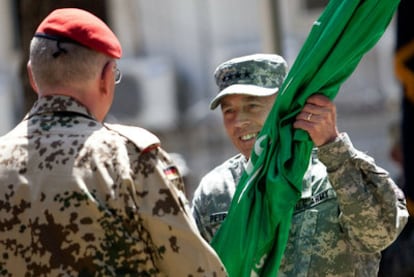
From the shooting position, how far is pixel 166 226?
4.50 m

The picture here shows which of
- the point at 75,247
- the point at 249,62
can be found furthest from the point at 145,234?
the point at 249,62

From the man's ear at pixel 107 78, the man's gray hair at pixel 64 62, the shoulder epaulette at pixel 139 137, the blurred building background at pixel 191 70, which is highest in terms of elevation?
the man's gray hair at pixel 64 62

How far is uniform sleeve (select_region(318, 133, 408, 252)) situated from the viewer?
5.15 meters

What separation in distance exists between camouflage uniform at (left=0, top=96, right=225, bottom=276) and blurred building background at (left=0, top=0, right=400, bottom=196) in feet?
32.5

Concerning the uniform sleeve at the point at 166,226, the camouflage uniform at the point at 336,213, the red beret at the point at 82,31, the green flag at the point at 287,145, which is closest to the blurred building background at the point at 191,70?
the camouflage uniform at the point at 336,213

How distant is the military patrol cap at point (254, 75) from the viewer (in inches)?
220

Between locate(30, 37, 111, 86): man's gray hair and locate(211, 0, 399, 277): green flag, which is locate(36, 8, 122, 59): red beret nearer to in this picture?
locate(30, 37, 111, 86): man's gray hair

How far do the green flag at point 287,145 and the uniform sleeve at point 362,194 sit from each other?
131 millimetres

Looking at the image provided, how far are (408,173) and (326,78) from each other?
181 inches

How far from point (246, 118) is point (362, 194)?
615 millimetres

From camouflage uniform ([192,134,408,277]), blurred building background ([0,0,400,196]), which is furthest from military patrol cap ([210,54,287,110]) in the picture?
blurred building background ([0,0,400,196])

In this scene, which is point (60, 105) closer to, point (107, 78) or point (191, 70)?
point (107, 78)

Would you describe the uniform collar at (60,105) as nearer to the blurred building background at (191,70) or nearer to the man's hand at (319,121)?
the man's hand at (319,121)

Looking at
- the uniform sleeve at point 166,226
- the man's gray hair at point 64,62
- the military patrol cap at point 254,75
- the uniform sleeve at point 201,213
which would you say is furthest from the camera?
the military patrol cap at point 254,75
